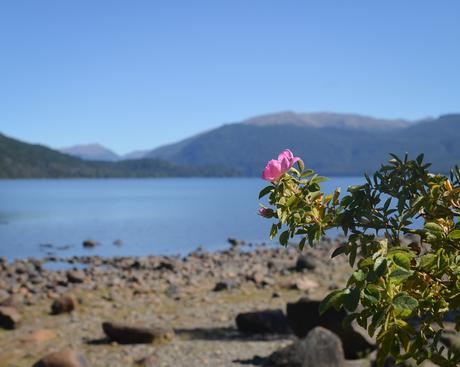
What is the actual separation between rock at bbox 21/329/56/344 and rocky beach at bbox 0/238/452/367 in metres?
0.02

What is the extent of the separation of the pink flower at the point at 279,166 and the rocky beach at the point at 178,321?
25.4 feet

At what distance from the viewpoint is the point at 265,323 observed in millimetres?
14445

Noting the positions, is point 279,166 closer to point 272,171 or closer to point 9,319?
point 272,171

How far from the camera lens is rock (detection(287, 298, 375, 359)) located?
1182 cm

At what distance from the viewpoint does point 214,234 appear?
64375mm

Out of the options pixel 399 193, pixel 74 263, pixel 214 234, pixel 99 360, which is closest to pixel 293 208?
pixel 399 193

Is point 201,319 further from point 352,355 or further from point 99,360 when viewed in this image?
point 352,355

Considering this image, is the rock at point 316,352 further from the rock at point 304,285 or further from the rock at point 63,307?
the rock at point 304,285

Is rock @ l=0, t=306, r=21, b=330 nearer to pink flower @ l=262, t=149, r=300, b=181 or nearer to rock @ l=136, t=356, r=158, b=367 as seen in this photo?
rock @ l=136, t=356, r=158, b=367

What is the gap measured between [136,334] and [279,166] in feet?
36.3

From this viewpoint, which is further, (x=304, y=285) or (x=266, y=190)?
(x=304, y=285)

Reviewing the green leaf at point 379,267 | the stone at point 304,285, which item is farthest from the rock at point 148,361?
the green leaf at point 379,267

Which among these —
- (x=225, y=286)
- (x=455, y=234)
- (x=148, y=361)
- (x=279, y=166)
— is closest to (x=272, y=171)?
(x=279, y=166)

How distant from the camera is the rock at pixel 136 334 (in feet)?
44.7
